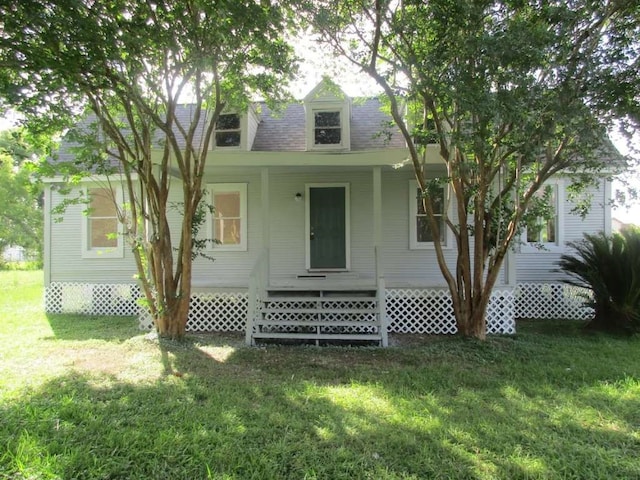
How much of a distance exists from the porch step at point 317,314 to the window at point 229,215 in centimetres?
231

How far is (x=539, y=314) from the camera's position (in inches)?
355

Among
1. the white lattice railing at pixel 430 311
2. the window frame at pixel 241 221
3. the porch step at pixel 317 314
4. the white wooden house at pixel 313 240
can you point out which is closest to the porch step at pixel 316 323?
the porch step at pixel 317 314

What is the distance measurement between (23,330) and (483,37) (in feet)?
28.9

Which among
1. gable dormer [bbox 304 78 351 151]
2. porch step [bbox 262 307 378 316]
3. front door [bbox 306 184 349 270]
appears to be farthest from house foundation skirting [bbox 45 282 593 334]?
gable dormer [bbox 304 78 351 151]

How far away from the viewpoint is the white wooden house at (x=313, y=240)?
8.09m

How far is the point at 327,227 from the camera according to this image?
911 centimetres

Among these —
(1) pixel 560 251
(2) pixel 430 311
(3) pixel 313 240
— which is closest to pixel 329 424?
(2) pixel 430 311

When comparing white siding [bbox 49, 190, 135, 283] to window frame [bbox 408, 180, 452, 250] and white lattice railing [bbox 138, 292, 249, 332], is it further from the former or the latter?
window frame [bbox 408, 180, 452, 250]

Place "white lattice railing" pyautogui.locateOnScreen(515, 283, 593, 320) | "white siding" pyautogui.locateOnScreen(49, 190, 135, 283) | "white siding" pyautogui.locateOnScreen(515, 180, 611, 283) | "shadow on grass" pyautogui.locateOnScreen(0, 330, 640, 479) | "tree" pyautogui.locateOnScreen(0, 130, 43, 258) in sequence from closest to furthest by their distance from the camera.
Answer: "shadow on grass" pyautogui.locateOnScreen(0, 330, 640, 479) → "white lattice railing" pyautogui.locateOnScreen(515, 283, 593, 320) → "white siding" pyautogui.locateOnScreen(515, 180, 611, 283) → "white siding" pyautogui.locateOnScreen(49, 190, 135, 283) → "tree" pyautogui.locateOnScreen(0, 130, 43, 258)

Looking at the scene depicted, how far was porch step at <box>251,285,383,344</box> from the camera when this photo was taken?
644cm

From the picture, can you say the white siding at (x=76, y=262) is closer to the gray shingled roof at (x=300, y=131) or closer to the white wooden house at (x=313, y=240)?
the white wooden house at (x=313, y=240)

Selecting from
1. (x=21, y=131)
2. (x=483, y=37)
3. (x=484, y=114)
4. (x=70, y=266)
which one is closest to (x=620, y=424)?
(x=484, y=114)

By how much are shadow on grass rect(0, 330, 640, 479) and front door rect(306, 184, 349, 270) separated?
3.99 meters

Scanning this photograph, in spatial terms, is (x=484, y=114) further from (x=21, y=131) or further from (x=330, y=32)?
(x=21, y=131)
